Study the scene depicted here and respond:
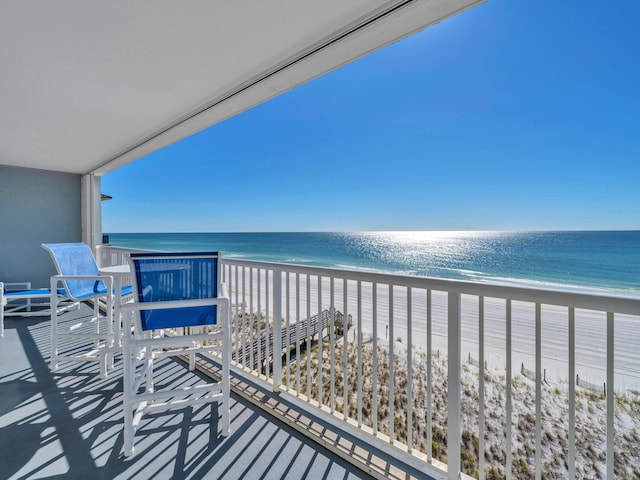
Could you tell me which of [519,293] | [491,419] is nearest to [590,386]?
[491,419]

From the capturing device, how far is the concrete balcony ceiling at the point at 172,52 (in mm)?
1587

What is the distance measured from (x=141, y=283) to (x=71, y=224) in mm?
4711

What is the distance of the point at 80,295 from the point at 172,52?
2.15 metres

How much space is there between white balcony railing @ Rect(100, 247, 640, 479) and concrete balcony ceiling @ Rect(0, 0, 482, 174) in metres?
1.36

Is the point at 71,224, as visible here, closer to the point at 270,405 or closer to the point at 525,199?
the point at 270,405

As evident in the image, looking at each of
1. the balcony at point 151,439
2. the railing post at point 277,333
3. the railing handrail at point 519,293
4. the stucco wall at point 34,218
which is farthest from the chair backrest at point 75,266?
the stucco wall at point 34,218

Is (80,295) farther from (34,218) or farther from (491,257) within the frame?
(491,257)

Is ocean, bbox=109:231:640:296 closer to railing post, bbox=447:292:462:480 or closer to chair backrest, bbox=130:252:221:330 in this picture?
chair backrest, bbox=130:252:221:330

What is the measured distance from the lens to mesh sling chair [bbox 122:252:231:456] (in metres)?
1.67

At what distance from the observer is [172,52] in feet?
6.43

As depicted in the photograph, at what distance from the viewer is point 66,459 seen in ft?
5.00

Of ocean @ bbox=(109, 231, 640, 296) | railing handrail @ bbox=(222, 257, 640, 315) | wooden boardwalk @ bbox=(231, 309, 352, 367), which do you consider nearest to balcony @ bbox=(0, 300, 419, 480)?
wooden boardwalk @ bbox=(231, 309, 352, 367)

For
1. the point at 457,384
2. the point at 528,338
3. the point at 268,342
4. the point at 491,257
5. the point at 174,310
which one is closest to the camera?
the point at 457,384

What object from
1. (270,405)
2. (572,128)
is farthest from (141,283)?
(572,128)
